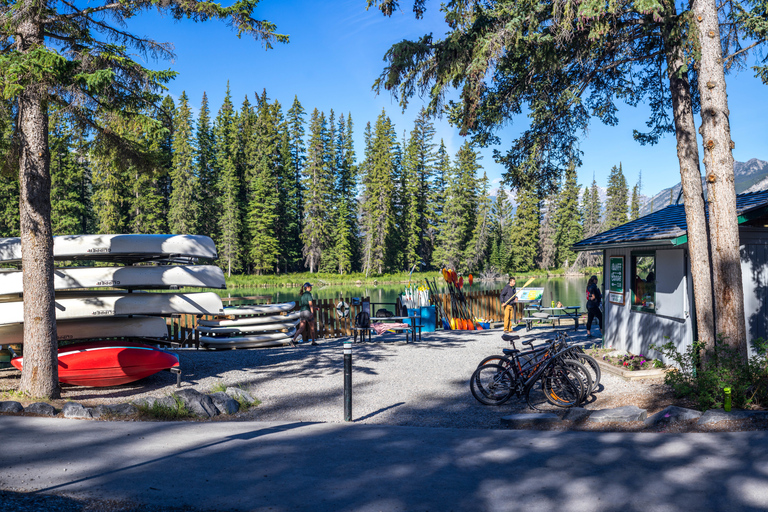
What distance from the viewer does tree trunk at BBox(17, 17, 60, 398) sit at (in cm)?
727

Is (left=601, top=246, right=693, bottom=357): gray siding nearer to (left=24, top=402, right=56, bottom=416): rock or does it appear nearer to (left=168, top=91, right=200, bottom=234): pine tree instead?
(left=24, top=402, right=56, bottom=416): rock

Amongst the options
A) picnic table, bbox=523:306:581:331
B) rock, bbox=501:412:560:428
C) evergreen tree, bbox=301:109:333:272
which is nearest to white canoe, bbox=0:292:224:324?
rock, bbox=501:412:560:428

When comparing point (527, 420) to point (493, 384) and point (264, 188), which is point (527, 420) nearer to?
point (493, 384)

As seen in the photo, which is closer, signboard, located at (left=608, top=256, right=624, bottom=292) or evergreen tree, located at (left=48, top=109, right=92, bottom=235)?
signboard, located at (left=608, top=256, right=624, bottom=292)

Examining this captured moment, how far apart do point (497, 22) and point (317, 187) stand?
1807 inches

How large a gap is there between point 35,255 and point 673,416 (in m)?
8.62

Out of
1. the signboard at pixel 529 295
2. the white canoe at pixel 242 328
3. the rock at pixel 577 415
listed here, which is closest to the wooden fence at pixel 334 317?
the white canoe at pixel 242 328

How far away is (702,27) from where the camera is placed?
7.18m

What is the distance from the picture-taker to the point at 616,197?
258ft

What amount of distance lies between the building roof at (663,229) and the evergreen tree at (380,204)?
139ft

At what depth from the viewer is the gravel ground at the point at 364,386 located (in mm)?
7219

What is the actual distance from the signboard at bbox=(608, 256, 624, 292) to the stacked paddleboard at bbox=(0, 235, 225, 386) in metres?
8.55

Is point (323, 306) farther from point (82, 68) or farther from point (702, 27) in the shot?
point (702, 27)

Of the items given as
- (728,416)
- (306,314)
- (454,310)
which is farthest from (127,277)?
(454,310)
